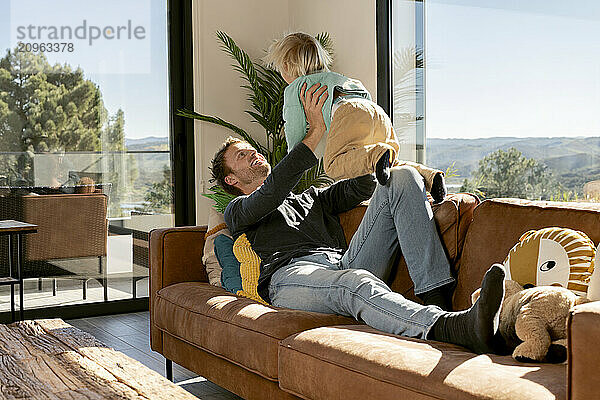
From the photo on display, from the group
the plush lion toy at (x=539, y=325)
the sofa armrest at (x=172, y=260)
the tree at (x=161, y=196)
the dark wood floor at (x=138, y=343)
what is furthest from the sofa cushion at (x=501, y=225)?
the tree at (x=161, y=196)

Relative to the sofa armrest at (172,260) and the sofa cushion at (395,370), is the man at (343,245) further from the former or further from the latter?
the sofa armrest at (172,260)

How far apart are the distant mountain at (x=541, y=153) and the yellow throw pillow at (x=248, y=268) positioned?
4.71ft

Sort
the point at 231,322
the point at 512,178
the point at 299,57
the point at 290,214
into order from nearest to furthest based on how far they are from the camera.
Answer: the point at 231,322, the point at 290,214, the point at 299,57, the point at 512,178

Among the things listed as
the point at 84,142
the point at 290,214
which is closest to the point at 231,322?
the point at 290,214

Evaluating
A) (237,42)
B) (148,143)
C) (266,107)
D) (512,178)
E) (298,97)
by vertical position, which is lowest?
(512,178)

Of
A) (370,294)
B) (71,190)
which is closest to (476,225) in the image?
(370,294)

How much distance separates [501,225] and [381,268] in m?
0.46

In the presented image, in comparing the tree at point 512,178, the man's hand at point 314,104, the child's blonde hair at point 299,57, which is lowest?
the tree at point 512,178

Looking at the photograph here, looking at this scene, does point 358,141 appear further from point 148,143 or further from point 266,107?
point 148,143

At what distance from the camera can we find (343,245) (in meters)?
3.04

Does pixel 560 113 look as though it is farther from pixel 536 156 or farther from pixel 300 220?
pixel 300 220

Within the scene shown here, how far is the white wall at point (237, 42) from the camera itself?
478 cm

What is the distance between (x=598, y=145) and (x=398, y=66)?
1476mm

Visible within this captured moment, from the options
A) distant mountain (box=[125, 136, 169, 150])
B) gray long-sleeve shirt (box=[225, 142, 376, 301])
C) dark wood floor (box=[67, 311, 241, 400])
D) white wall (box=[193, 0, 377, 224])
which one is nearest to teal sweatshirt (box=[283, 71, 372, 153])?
gray long-sleeve shirt (box=[225, 142, 376, 301])
